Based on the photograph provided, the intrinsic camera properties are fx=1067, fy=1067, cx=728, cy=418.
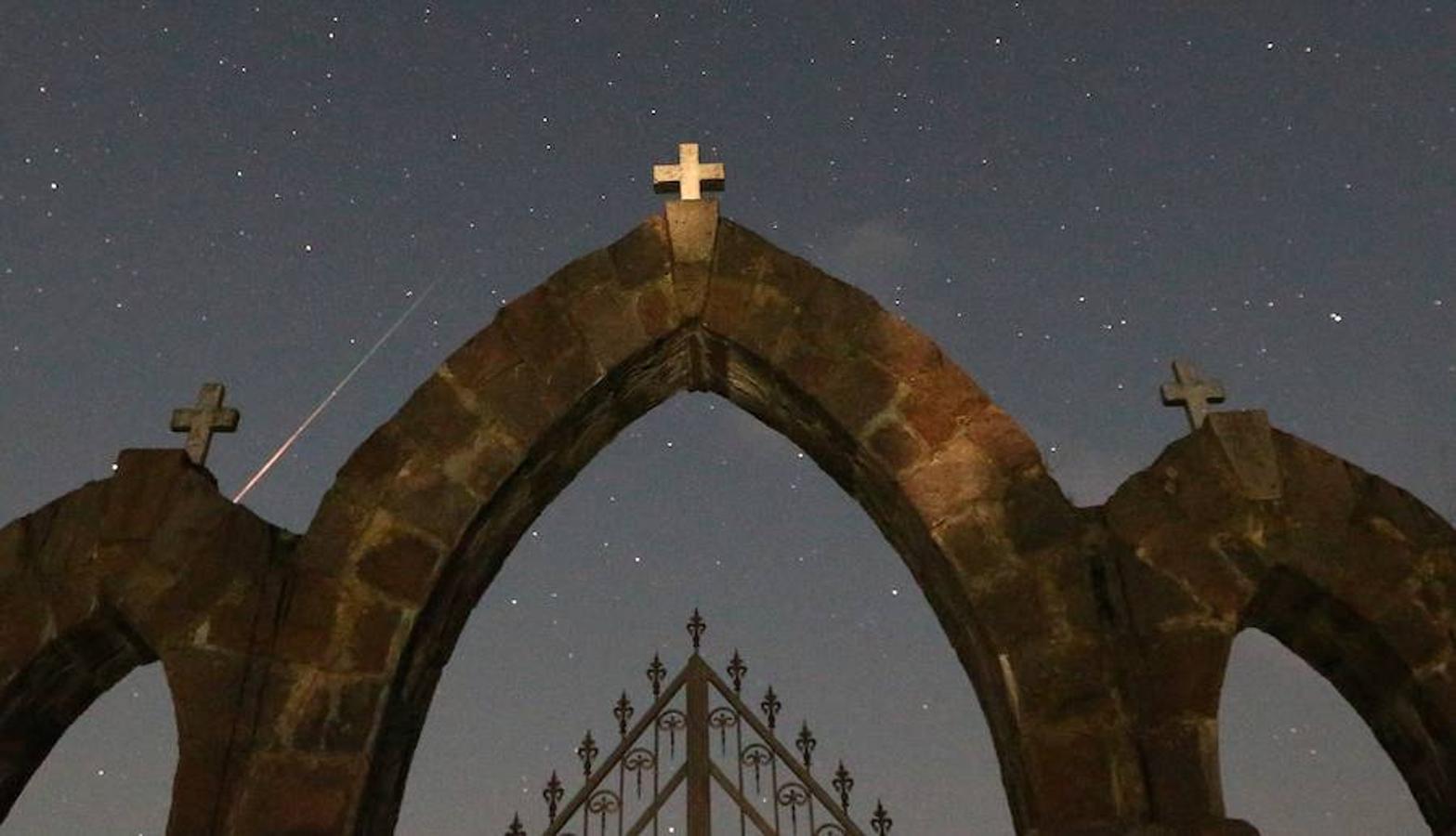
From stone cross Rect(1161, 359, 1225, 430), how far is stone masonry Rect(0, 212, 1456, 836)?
320 millimetres

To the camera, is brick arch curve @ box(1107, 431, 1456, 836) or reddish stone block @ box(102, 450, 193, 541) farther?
reddish stone block @ box(102, 450, 193, 541)

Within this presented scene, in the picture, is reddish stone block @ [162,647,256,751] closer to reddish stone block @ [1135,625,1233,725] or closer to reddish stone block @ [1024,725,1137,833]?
reddish stone block @ [1024,725,1137,833]

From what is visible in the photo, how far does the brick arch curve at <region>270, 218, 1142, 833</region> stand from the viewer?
3857 millimetres

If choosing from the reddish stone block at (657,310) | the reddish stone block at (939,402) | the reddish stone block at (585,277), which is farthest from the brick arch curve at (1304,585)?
the reddish stone block at (585,277)

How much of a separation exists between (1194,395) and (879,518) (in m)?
1.49

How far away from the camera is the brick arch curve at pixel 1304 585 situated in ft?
12.9

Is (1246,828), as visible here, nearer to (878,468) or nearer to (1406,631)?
(1406,631)

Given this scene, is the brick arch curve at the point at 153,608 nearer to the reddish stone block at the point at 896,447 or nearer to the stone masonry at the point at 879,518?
the stone masonry at the point at 879,518

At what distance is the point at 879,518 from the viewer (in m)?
4.90

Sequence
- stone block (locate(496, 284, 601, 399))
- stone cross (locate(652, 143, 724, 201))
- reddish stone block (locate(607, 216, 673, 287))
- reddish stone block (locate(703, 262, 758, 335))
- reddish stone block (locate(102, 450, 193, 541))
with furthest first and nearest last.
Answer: stone cross (locate(652, 143, 724, 201))
reddish stone block (locate(607, 216, 673, 287))
reddish stone block (locate(703, 262, 758, 335))
stone block (locate(496, 284, 601, 399))
reddish stone block (locate(102, 450, 193, 541))

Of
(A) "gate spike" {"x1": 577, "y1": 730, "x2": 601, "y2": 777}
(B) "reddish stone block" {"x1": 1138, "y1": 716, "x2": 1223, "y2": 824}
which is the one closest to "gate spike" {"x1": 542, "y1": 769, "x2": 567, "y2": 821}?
(A) "gate spike" {"x1": 577, "y1": 730, "x2": 601, "y2": 777}

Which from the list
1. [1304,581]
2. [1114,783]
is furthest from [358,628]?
[1304,581]

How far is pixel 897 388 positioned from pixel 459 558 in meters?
1.97

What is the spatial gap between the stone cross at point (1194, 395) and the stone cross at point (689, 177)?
7.62 feet
